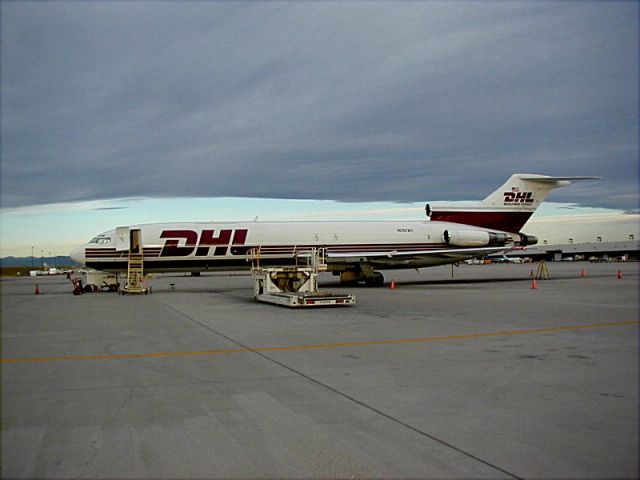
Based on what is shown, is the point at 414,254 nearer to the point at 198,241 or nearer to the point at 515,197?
the point at 515,197

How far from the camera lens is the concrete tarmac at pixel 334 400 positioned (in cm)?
525

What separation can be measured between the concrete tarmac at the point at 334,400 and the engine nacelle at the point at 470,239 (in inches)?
1012

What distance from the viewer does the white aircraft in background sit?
121 ft

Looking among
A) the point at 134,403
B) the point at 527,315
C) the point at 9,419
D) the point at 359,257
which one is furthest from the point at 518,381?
the point at 359,257

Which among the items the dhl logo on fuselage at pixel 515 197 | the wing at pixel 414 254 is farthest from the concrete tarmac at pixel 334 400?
the dhl logo on fuselage at pixel 515 197

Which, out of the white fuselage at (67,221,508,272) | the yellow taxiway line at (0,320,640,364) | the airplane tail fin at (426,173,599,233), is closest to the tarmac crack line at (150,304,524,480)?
the yellow taxiway line at (0,320,640,364)

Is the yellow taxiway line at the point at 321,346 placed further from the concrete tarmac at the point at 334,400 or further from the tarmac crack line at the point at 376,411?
the tarmac crack line at the point at 376,411

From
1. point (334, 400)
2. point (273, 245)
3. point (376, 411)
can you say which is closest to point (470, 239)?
point (273, 245)

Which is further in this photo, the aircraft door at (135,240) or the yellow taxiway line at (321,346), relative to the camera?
the aircraft door at (135,240)

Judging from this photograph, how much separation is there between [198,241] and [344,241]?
32.9 ft

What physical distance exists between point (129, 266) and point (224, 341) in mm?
23758

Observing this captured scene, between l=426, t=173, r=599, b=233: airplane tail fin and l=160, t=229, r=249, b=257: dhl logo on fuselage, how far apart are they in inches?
615

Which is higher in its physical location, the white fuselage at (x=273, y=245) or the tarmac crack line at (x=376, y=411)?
the white fuselage at (x=273, y=245)

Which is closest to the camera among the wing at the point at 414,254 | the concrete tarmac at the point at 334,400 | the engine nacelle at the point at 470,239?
the concrete tarmac at the point at 334,400
